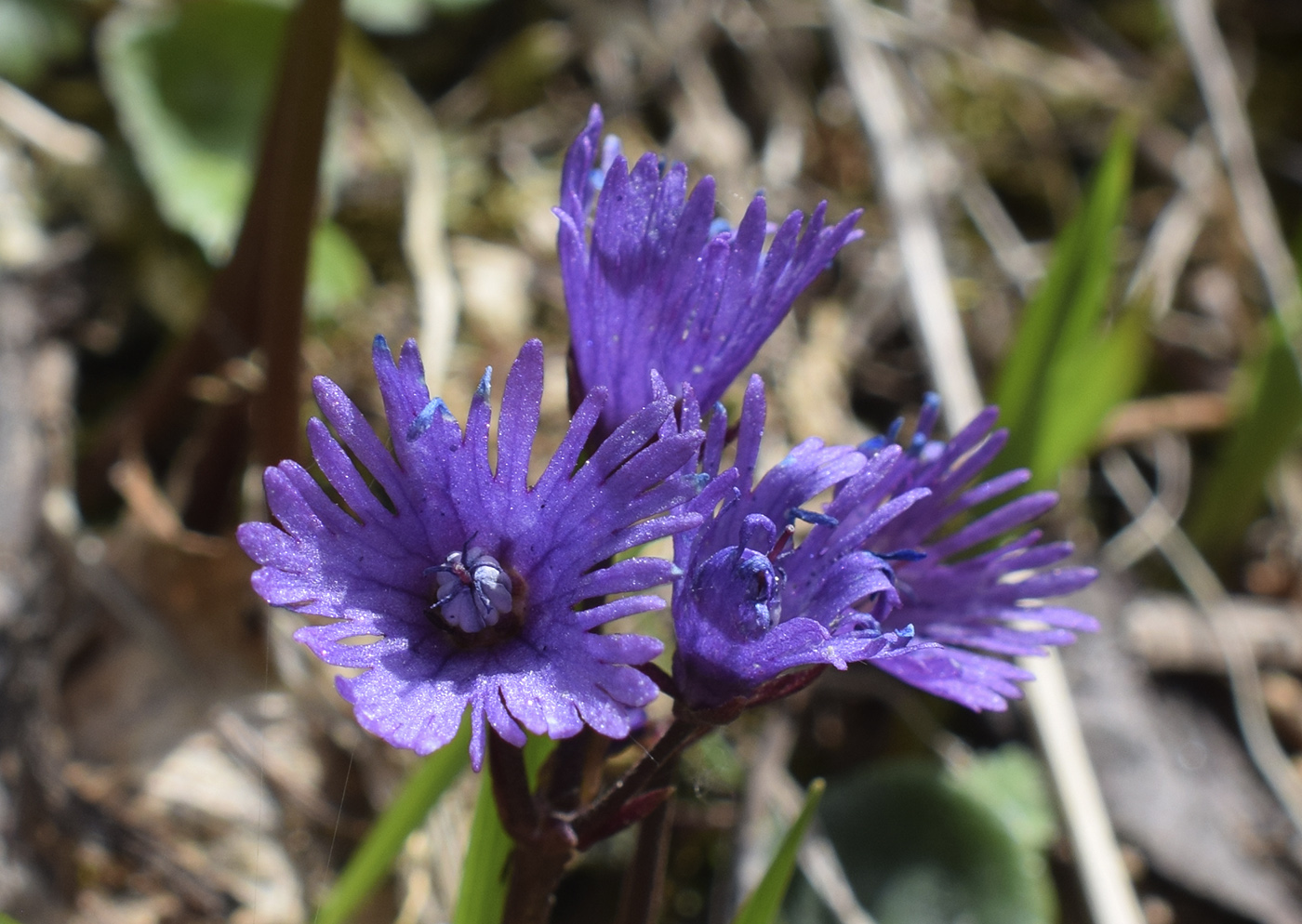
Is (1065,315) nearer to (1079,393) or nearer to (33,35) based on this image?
(1079,393)

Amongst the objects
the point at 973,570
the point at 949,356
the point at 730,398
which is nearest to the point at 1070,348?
the point at 949,356

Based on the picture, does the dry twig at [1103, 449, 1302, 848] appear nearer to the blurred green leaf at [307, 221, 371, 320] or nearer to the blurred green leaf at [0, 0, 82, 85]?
the blurred green leaf at [307, 221, 371, 320]

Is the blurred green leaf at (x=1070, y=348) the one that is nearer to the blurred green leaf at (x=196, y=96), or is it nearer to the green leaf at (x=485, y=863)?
the green leaf at (x=485, y=863)

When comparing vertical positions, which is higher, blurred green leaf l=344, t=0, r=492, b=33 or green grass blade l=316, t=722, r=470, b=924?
blurred green leaf l=344, t=0, r=492, b=33

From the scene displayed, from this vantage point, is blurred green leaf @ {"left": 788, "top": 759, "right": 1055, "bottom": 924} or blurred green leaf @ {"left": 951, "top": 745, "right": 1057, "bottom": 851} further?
blurred green leaf @ {"left": 951, "top": 745, "right": 1057, "bottom": 851}

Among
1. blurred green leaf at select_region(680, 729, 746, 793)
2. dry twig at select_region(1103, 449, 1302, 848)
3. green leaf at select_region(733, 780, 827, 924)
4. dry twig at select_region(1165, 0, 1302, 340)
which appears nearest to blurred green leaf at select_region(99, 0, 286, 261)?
blurred green leaf at select_region(680, 729, 746, 793)

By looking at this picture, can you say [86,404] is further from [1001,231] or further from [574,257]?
[1001,231]

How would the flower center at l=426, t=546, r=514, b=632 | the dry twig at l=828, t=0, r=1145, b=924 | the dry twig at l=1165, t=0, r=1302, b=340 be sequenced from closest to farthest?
the flower center at l=426, t=546, r=514, b=632
the dry twig at l=828, t=0, r=1145, b=924
the dry twig at l=1165, t=0, r=1302, b=340
